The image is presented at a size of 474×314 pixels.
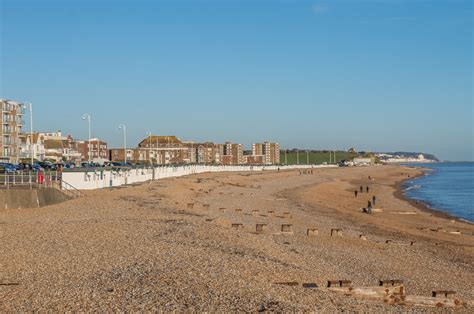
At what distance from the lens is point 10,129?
346 ft

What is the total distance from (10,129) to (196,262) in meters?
98.8

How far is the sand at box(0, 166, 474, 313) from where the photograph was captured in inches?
473

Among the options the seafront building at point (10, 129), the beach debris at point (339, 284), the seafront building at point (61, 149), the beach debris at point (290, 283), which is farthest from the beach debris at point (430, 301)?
the seafront building at point (10, 129)

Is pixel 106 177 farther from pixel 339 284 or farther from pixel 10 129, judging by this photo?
pixel 10 129

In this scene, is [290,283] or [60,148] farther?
[60,148]

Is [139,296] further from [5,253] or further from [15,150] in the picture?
[15,150]

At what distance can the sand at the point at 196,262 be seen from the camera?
12.0 meters

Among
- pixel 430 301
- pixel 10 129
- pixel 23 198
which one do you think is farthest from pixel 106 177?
pixel 10 129

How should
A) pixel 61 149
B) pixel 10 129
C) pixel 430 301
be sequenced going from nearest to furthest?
Result: 1. pixel 430 301
2. pixel 10 129
3. pixel 61 149

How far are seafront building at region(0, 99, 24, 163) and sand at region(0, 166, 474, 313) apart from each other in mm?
78231

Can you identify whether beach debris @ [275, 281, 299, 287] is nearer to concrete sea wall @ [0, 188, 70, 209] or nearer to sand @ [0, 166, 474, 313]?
sand @ [0, 166, 474, 313]

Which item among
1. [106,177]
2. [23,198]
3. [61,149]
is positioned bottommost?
[23,198]

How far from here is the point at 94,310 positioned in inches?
434

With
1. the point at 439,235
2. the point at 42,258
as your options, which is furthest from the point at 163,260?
the point at 439,235
